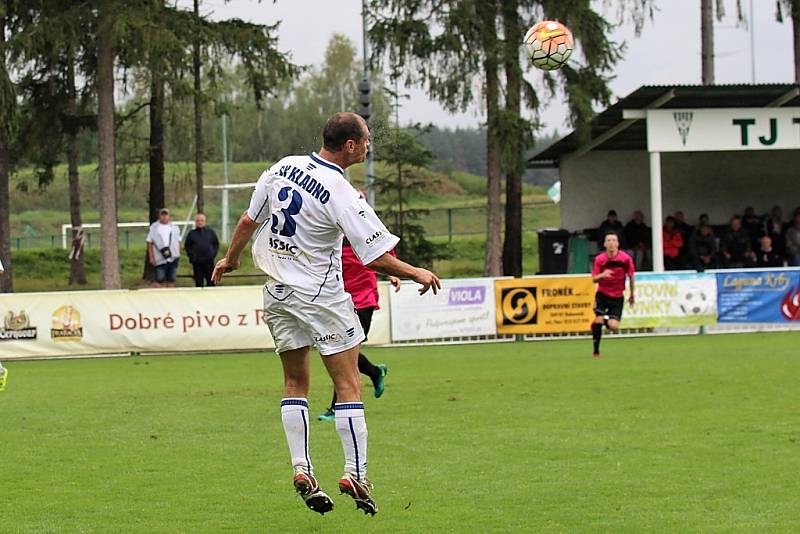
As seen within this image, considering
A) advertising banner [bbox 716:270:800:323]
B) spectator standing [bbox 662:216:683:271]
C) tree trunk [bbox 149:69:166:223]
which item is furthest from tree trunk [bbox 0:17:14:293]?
advertising banner [bbox 716:270:800:323]

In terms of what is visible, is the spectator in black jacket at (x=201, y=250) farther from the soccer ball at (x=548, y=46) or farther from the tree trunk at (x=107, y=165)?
the soccer ball at (x=548, y=46)

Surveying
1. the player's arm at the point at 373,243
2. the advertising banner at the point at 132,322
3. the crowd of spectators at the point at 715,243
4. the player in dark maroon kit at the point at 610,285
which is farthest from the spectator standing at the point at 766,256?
the player's arm at the point at 373,243

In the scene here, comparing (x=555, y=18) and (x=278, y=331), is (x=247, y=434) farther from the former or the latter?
(x=555, y=18)

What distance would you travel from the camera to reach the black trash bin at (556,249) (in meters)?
32.5

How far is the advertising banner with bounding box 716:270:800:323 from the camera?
2352 centimetres

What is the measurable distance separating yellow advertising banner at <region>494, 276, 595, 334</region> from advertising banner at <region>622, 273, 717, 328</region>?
84cm

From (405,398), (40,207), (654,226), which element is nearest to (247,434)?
(405,398)

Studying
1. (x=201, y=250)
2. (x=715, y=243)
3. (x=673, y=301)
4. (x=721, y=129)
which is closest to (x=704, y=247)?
(x=715, y=243)

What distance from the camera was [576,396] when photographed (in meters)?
13.4

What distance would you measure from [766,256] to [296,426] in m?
23.5

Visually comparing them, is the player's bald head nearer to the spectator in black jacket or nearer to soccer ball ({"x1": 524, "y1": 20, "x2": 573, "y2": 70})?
soccer ball ({"x1": 524, "y1": 20, "x2": 573, "y2": 70})

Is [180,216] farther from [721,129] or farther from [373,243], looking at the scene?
[373,243]

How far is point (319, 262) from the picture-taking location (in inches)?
276

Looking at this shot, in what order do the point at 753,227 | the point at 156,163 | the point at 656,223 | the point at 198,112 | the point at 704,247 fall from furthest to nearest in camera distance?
the point at 156,163, the point at 753,227, the point at 198,112, the point at 704,247, the point at 656,223
